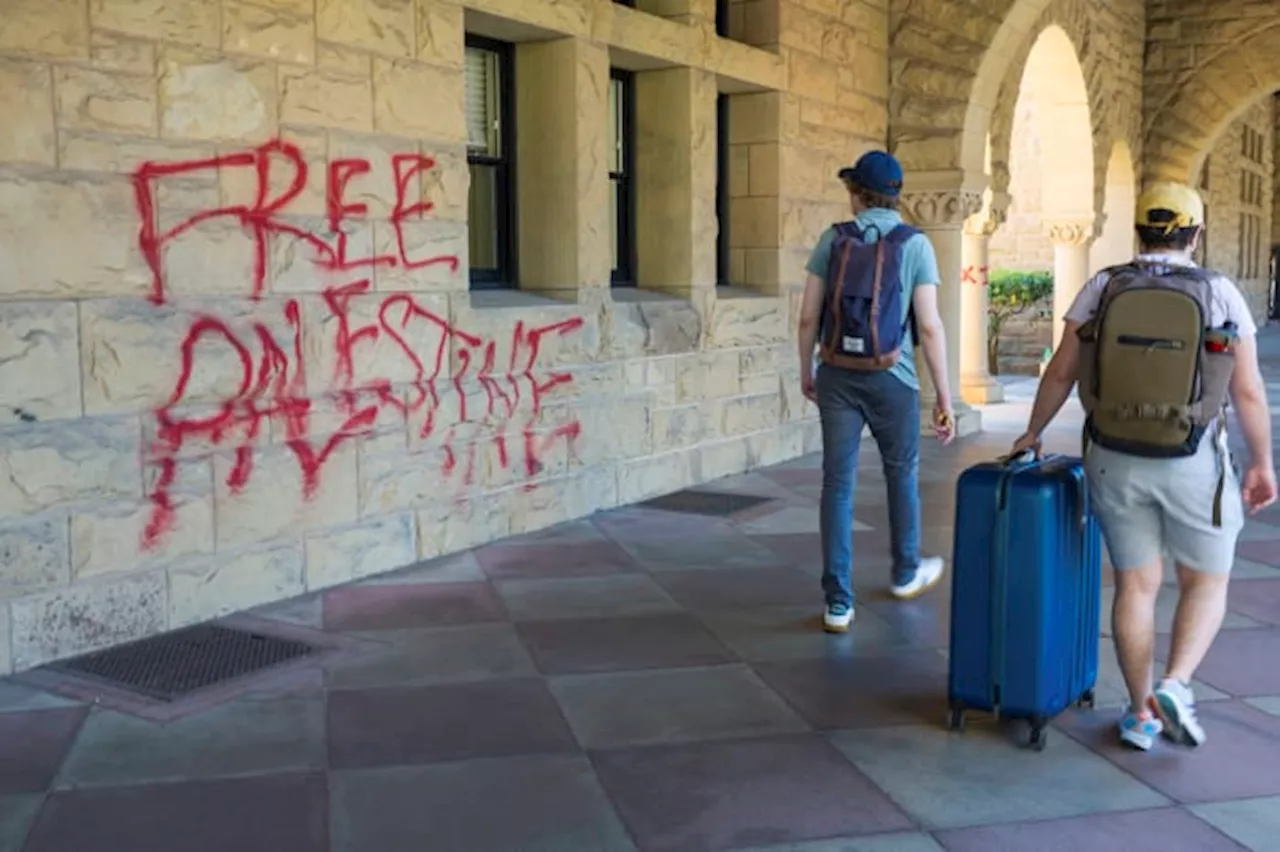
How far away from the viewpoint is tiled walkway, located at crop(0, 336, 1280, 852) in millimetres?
3213

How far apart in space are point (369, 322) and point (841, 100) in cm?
501

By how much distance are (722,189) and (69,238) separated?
5.26 metres

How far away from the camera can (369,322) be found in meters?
5.80

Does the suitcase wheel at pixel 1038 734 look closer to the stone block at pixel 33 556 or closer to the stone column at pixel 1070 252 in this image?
the stone block at pixel 33 556

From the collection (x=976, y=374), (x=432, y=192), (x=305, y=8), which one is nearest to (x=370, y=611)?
(x=432, y=192)

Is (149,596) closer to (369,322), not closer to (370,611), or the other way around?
(370,611)

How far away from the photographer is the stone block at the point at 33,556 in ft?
14.6

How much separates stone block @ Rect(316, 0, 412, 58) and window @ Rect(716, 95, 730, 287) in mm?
3437

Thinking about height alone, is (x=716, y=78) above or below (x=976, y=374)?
above

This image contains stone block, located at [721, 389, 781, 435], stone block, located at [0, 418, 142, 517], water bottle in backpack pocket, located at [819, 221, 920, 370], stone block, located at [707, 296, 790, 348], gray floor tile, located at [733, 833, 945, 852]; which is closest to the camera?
gray floor tile, located at [733, 833, 945, 852]

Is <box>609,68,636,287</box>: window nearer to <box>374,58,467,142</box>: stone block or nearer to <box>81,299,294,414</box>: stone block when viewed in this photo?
<box>374,58,467,142</box>: stone block

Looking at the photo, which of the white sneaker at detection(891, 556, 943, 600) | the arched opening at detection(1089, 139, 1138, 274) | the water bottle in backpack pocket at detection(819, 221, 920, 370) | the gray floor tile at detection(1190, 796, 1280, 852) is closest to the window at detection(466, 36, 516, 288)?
the water bottle in backpack pocket at detection(819, 221, 920, 370)

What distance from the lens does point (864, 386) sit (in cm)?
494

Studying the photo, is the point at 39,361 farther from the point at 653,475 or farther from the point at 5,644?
the point at 653,475
